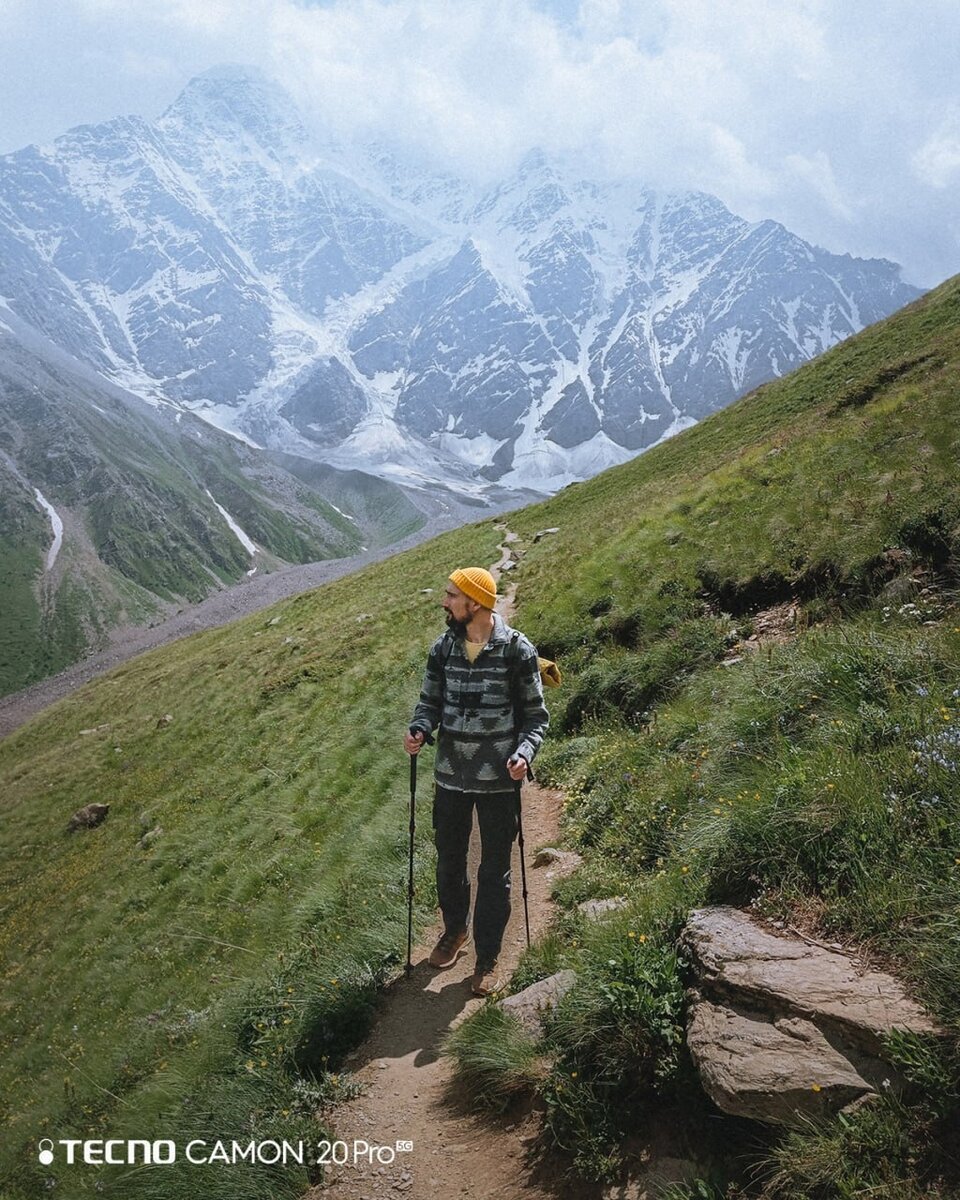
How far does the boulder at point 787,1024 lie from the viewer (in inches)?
136

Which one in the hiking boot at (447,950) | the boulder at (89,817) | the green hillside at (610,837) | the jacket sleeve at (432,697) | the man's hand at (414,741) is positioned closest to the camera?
the green hillside at (610,837)

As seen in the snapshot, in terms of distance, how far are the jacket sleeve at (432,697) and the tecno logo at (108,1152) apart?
415 cm

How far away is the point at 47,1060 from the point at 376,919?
7306 millimetres

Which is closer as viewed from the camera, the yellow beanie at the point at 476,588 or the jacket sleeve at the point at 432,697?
the yellow beanie at the point at 476,588

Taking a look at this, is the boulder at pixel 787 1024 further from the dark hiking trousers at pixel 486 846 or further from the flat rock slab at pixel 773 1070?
the dark hiking trousers at pixel 486 846

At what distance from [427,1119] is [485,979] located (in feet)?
5.27

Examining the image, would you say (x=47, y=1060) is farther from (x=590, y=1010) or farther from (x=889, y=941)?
(x=889, y=941)

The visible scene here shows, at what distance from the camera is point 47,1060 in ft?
34.7

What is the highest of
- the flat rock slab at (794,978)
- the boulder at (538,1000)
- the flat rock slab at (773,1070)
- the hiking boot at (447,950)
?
the flat rock slab at (794,978)

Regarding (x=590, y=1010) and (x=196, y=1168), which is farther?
(x=196, y=1168)

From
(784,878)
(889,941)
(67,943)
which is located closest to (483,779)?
(784,878)

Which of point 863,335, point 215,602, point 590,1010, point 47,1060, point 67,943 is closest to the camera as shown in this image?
point 590,1010

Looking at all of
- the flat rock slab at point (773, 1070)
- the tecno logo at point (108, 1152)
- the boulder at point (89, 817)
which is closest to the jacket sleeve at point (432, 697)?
the flat rock slab at point (773, 1070)

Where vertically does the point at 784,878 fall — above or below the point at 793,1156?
above
